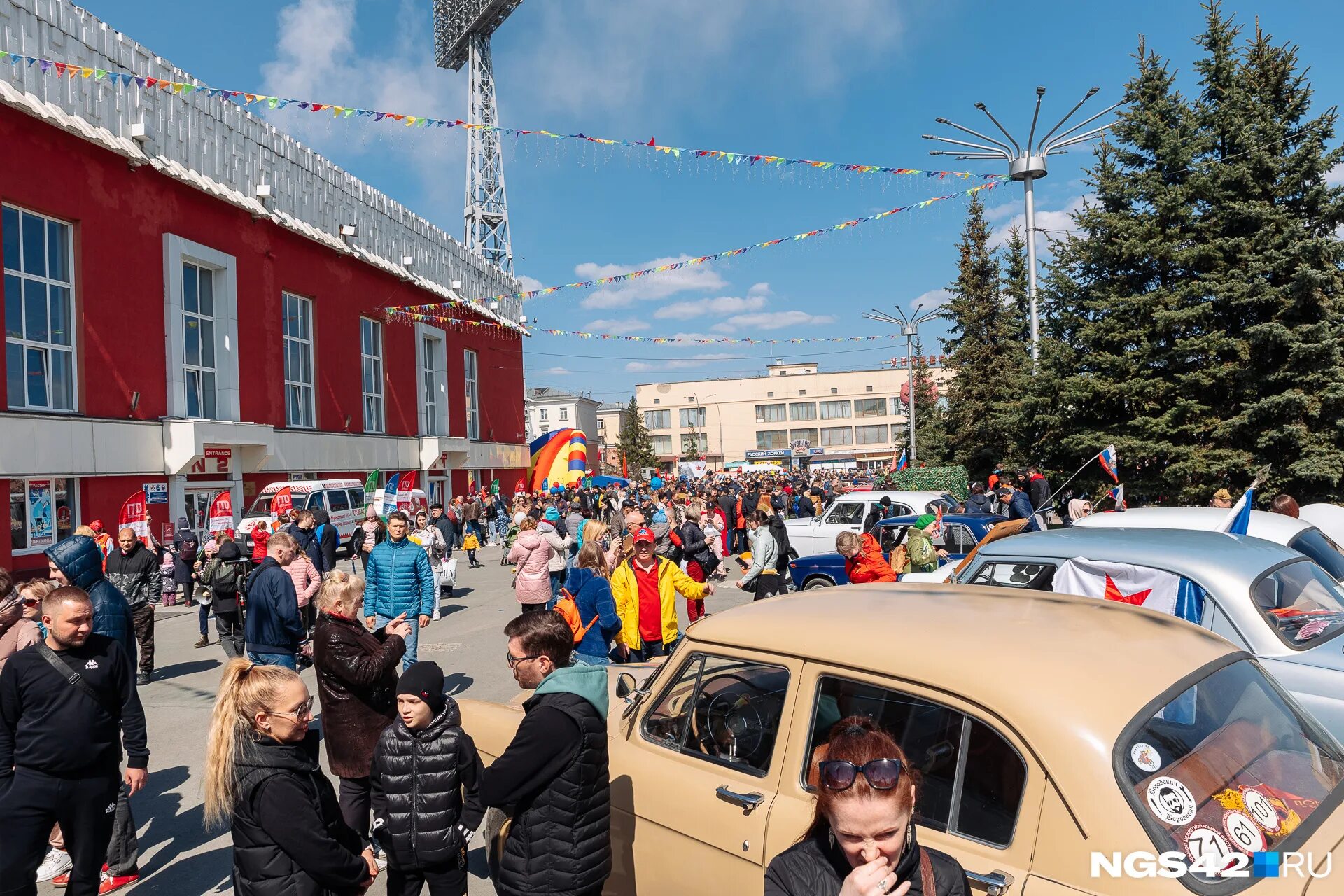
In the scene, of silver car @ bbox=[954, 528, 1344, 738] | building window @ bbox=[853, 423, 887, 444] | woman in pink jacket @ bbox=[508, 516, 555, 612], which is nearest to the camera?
silver car @ bbox=[954, 528, 1344, 738]

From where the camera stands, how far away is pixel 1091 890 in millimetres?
2176

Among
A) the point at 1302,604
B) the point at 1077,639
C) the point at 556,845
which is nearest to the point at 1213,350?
the point at 1302,604

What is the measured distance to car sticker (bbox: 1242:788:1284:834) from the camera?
7.60ft

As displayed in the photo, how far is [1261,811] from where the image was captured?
2354 millimetres

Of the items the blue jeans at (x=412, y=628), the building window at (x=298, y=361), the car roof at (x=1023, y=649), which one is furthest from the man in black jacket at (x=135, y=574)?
the building window at (x=298, y=361)

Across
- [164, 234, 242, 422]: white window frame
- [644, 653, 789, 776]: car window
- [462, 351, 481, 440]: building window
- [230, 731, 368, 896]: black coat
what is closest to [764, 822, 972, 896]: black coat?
[644, 653, 789, 776]: car window

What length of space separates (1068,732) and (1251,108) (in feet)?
61.8

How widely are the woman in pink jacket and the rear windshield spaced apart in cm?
689

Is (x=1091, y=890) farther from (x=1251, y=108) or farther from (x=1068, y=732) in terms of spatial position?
(x=1251, y=108)

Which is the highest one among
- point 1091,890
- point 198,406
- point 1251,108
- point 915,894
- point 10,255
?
point 1251,108

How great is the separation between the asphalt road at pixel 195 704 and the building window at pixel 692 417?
7342 centimetres

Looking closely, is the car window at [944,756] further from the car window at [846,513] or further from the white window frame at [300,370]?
the white window frame at [300,370]

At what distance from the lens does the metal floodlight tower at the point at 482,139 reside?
141ft

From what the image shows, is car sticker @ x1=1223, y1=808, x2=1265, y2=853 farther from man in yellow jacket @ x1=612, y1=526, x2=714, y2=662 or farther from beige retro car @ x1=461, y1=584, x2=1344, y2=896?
man in yellow jacket @ x1=612, y1=526, x2=714, y2=662
